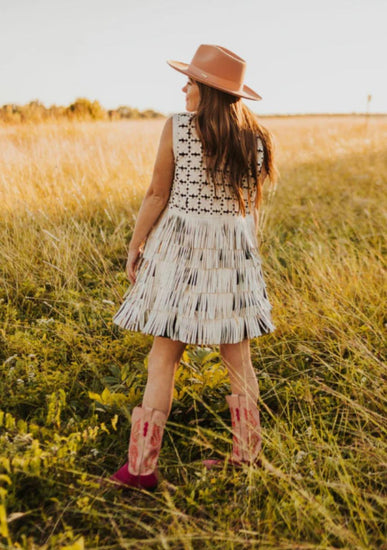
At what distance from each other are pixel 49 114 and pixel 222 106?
737 centimetres

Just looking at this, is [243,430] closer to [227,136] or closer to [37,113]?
[227,136]

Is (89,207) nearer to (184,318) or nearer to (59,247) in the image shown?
(59,247)

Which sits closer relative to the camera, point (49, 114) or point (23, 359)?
point (23, 359)

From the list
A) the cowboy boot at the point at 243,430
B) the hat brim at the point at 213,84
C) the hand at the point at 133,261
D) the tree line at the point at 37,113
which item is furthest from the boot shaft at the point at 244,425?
the tree line at the point at 37,113

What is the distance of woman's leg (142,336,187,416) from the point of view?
2.09 metres

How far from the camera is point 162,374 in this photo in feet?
6.91

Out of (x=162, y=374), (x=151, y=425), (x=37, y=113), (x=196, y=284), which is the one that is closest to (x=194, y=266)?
(x=196, y=284)

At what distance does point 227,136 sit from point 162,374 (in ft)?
3.24

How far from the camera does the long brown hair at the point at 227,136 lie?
1960 mm

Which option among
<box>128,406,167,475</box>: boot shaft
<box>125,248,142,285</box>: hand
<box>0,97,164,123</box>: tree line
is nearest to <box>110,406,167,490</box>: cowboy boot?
<box>128,406,167,475</box>: boot shaft

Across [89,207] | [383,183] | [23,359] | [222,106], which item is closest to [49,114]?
[89,207]

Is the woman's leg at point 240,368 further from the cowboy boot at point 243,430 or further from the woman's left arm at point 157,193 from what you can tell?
the woman's left arm at point 157,193

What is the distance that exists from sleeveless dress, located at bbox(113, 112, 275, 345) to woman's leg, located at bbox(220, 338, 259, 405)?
0.10 m

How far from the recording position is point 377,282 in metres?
3.51
